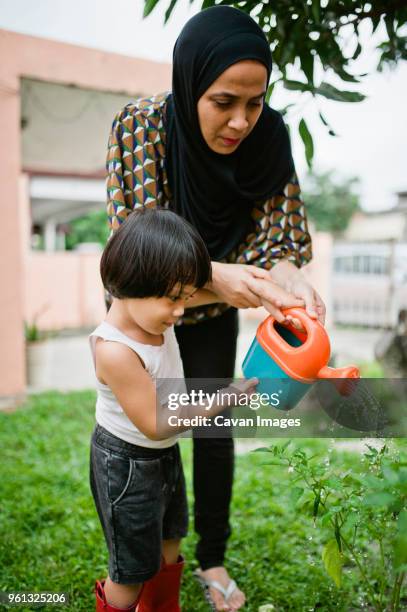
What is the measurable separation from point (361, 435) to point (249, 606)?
80 cm

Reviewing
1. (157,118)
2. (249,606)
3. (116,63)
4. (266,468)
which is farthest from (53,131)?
(249,606)

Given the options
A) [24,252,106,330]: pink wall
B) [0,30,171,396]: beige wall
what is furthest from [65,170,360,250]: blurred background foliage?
[0,30,171,396]: beige wall

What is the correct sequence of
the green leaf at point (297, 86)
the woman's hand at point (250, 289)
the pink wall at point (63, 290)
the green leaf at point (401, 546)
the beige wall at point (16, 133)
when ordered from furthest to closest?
the pink wall at point (63, 290) < the beige wall at point (16, 133) < the green leaf at point (297, 86) < the woman's hand at point (250, 289) < the green leaf at point (401, 546)

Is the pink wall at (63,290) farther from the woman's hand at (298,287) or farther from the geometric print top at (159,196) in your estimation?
the woman's hand at (298,287)

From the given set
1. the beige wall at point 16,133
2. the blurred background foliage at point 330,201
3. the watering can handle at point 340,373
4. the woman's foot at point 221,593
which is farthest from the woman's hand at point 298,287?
the blurred background foliage at point 330,201


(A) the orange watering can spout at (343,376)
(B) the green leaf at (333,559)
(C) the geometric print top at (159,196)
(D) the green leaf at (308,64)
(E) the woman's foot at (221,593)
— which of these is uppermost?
(D) the green leaf at (308,64)

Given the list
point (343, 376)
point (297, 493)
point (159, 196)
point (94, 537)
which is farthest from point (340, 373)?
point (94, 537)

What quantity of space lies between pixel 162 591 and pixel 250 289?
80 cm

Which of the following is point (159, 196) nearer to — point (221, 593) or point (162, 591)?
point (162, 591)

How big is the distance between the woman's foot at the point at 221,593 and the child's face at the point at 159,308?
96cm

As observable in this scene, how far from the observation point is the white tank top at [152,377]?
1.27m

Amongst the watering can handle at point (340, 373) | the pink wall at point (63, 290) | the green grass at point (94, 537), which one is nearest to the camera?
the watering can handle at point (340, 373)

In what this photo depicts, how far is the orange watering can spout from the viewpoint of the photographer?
3.86 feet

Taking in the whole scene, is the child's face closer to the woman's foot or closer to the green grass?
the green grass
